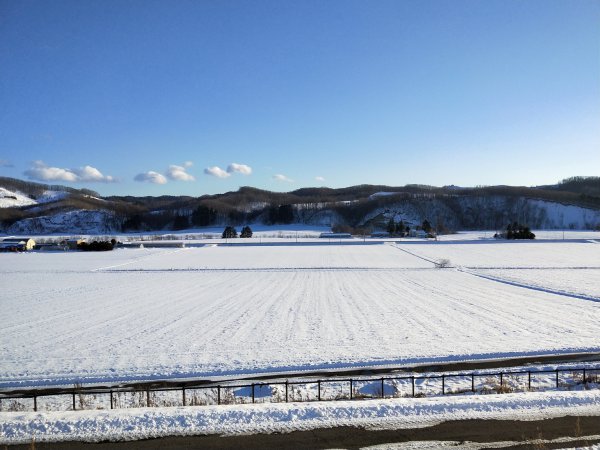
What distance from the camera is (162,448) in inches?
276

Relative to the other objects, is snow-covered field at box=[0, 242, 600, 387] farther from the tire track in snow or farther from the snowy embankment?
the snowy embankment

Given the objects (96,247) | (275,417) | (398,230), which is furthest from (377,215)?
(275,417)

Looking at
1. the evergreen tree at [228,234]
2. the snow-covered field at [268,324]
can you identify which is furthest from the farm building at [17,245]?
the snow-covered field at [268,324]

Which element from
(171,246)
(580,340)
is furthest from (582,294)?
A: (171,246)

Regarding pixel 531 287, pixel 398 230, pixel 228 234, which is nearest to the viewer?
pixel 531 287

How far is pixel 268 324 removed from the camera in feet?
61.9

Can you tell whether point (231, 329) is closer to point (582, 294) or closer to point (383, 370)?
point (383, 370)

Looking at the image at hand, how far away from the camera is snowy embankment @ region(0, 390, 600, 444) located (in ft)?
24.7

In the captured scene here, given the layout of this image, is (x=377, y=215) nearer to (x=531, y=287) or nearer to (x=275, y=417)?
(x=531, y=287)

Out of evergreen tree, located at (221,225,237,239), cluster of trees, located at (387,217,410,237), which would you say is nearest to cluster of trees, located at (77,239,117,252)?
evergreen tree, located at (221,225,237,239)

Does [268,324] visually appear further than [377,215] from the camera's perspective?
No

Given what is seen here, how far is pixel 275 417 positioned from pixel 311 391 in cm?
337

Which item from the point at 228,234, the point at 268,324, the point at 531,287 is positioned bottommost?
the point at 531,287

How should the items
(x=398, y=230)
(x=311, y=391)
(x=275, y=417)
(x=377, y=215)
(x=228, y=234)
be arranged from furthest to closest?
(x=377, y=215), (x=398, y=230), (x=228, y=234), (x=311, y=391), (x=275, y=417)
